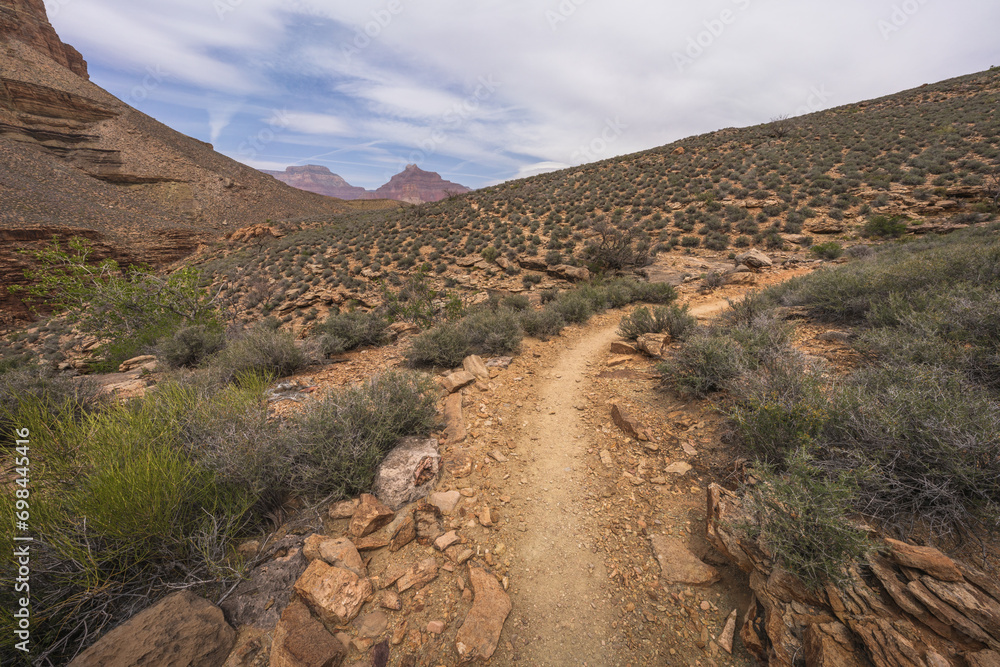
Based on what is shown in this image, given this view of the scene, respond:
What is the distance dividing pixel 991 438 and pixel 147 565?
4853 millimetres

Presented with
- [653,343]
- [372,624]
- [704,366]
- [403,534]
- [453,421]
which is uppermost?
[704,366]

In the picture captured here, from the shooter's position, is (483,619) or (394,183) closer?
(483,619)

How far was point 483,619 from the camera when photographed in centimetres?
209

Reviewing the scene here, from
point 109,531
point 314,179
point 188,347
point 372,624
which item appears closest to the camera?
point 109,531

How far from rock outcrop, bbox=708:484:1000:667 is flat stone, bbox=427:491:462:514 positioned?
2026 millimetres

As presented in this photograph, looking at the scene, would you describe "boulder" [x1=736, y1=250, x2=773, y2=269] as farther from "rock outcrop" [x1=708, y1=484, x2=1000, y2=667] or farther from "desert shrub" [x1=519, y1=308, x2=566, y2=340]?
"rock outcrop" [x1=708, y1=484, x2=1000, y2=667]

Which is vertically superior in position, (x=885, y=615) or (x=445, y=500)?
(x=885, y=615)

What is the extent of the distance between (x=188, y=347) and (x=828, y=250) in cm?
1765

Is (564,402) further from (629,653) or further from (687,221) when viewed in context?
(687,221)

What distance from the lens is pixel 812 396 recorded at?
104 inches

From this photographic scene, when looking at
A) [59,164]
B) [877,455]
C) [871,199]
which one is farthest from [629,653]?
[59,164]

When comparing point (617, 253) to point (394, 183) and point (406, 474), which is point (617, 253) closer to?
point (406, 474)

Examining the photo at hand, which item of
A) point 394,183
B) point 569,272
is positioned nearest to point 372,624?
point 569,272

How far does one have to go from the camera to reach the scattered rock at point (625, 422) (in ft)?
12.1
